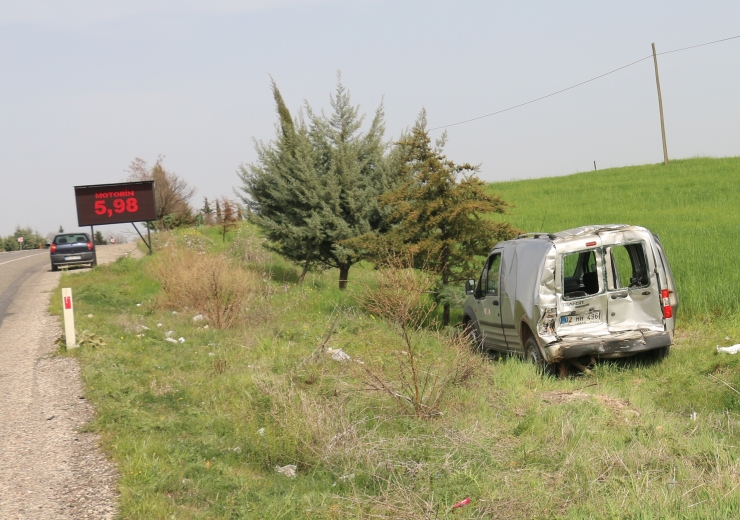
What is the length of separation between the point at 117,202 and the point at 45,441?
70.8ft

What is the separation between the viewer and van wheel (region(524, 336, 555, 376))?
9.91 m

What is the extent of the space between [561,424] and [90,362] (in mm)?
7156

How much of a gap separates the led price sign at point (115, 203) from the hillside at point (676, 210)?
12.9 meters

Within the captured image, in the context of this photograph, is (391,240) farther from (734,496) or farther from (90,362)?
(734,496)

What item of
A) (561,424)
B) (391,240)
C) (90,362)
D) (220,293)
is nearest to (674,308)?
(561,424)

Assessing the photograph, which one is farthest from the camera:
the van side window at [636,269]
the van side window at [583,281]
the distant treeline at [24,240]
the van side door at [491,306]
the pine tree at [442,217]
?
the distant treeline at [24,240]

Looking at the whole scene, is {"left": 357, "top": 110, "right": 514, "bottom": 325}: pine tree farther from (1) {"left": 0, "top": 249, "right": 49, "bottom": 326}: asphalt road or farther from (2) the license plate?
(1) {"left": 0, "top": 249, "right": 49, "bottom": 326}: asphalt road

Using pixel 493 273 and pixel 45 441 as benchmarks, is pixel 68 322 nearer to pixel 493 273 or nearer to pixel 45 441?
pixel 45 441

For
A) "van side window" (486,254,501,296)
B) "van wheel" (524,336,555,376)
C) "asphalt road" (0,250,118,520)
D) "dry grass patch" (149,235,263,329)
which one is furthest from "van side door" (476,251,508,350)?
"asphalt road" (0,250,118,520)

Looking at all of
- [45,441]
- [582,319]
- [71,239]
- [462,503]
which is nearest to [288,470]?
[462,503]

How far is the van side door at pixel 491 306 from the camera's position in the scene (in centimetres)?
1140

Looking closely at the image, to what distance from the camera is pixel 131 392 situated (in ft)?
30.1

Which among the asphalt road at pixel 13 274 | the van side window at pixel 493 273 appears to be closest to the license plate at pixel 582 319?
the van side window at pixel 493 273

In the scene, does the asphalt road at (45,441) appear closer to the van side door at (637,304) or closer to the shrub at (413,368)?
the shrub at (413,368)
